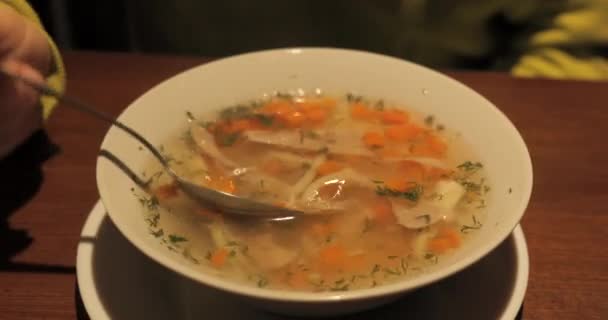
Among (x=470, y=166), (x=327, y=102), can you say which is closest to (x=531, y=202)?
(x=470, y=166)

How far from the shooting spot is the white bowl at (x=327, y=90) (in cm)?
74

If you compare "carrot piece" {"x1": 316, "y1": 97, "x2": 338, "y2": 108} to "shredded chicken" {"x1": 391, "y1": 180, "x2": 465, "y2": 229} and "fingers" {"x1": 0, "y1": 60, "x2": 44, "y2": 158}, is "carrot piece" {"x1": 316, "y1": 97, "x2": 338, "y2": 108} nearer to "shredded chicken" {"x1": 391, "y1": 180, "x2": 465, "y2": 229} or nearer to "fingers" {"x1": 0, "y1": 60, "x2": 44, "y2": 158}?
"shredded chicken" {"x1": 391, "y1": 180, "x2": 465, "y2": 229}

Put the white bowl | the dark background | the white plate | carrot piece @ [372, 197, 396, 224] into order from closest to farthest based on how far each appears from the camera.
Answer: the white bowl → the white plate → carrot piece @ [372, 197, 396, 224] → the dark background

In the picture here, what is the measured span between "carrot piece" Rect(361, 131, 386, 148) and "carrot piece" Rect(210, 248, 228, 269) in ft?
1.21

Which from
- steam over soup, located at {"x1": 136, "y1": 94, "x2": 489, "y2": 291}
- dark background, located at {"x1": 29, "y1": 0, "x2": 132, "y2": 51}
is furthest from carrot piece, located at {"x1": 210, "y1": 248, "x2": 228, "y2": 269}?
dark background, located at {"x1": 29, "y1": 0, "x2": 132, "y2": 51}

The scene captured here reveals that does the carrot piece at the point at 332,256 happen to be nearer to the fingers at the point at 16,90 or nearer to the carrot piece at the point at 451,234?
→ the carrot piece at the point at 451,234

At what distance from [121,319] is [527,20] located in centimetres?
133

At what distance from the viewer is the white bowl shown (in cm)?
74

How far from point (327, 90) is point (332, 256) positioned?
447 millimetres

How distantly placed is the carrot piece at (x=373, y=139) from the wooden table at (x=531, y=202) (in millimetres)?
283

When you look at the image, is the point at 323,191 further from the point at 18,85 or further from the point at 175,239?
the point at 18,85

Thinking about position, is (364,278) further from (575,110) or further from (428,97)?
(575,110)

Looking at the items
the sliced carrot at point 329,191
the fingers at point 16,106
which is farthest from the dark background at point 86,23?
the sliced carrot at point 329,191

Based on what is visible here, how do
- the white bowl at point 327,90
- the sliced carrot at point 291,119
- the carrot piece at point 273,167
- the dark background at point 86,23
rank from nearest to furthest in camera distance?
the white bowl at point 327,90
the carrot piece at point 273,167
the sliced carrot at point 291,119
the dark background at point 86,23
